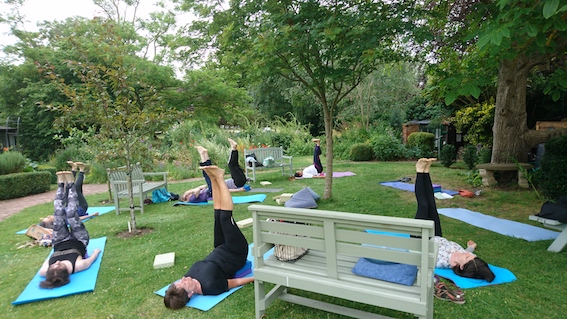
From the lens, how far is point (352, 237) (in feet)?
7.80

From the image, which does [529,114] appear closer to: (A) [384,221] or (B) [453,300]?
(B) [453,300]

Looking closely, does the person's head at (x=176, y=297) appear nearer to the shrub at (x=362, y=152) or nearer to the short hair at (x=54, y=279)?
the short hair at (x=54, y=279)

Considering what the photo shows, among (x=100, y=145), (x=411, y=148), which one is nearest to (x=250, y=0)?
(x=100, y=145)

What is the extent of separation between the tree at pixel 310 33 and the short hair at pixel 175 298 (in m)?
3.63

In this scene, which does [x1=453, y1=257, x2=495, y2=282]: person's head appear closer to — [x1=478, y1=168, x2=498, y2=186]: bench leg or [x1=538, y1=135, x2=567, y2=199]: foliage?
[x1=538, y1=135, x2=567, y2=199]: foliage

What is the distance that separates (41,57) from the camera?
1589 centimetres

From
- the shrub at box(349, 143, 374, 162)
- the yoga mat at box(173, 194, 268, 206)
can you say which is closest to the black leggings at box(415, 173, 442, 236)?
the yoga mat at box(173, 194, 268, 206)

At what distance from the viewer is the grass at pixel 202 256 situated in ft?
9.63

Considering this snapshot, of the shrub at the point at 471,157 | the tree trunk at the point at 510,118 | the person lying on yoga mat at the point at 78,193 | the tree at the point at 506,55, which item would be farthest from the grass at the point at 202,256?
the shrub at the point at 471,157

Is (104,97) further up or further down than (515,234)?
further up

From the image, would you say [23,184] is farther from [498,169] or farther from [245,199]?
[498,169]

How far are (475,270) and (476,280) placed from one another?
4.0 inches

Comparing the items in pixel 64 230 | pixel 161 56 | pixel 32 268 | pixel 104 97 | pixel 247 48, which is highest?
pixel 161 56

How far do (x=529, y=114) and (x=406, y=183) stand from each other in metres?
7.14
